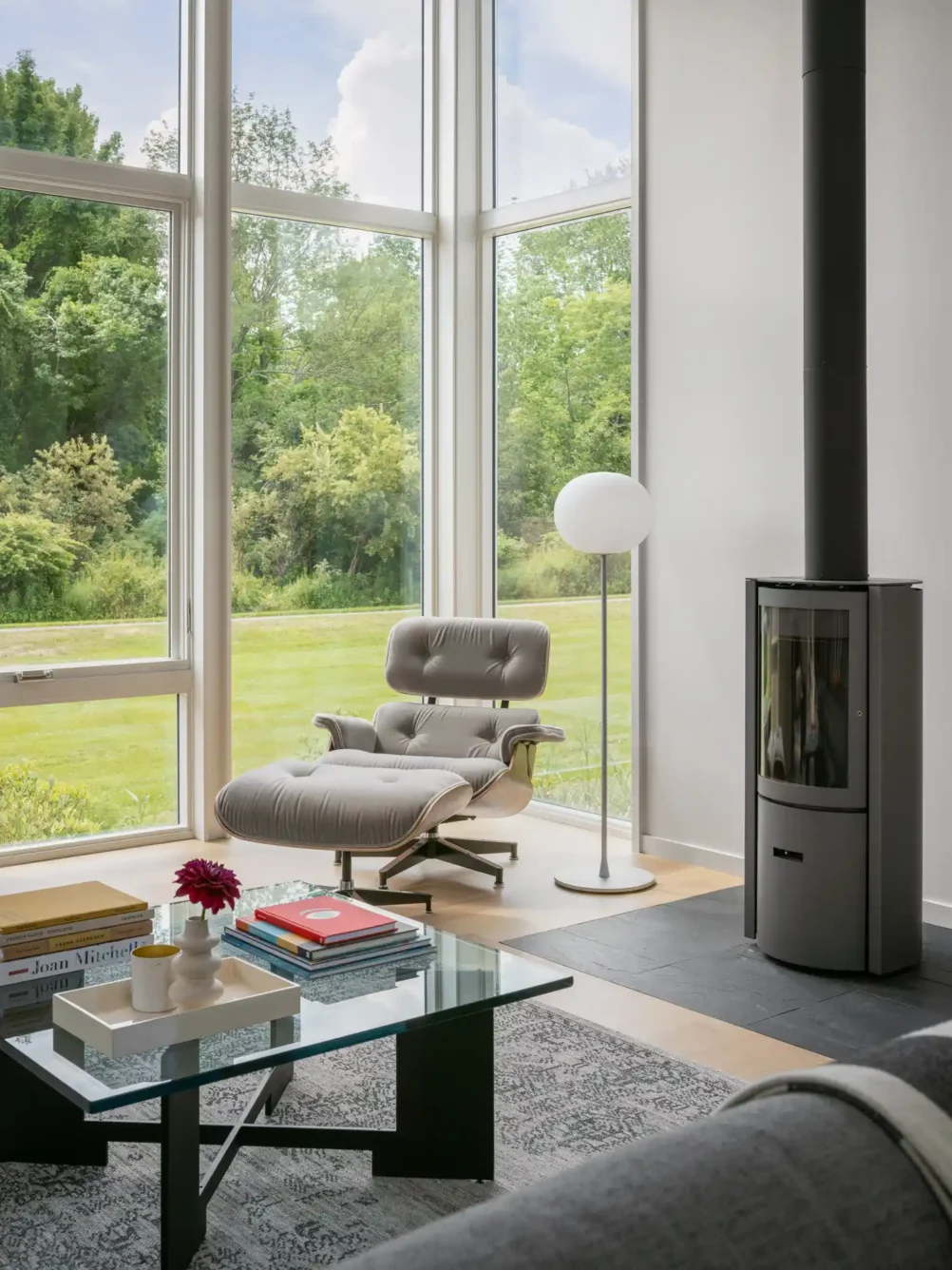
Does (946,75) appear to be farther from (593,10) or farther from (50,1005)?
(50,1005)

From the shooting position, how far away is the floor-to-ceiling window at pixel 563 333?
538 centimetres

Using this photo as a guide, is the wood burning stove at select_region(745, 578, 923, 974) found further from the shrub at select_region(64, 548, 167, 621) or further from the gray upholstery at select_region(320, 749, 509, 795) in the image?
the shrub at select_region(64, 548, 167, 621)

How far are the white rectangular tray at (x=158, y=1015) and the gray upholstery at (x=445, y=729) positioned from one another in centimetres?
257

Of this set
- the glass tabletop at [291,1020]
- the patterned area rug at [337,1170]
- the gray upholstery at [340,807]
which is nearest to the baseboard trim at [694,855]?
the gray upholstery at [340,807]

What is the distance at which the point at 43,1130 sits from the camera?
243 cm

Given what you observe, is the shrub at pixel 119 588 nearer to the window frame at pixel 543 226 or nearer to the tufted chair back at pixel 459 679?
the tufted chair back at pixel 459 679

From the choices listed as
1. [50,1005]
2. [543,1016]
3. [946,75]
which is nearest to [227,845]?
[543,1016]

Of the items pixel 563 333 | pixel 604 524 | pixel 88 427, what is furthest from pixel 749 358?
pixel 88 427

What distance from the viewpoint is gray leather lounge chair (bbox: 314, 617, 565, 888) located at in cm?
452

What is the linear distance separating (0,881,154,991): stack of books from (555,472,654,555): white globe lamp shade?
95.6 inches

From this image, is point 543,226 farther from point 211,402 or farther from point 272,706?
point 272,706

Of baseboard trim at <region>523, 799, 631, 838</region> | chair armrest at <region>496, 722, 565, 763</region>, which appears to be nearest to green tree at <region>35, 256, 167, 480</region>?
chair armrest at <region>496, 722, 565, 763</region>

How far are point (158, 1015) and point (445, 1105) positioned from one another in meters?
0.61

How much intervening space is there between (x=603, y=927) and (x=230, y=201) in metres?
3.19
